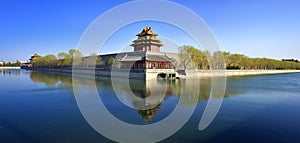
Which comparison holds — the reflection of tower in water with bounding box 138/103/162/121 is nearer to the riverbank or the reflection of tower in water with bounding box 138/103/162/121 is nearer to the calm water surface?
the calm water surface

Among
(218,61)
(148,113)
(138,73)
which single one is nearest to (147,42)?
(138,73)

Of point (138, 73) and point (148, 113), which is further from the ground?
point (138, 73)

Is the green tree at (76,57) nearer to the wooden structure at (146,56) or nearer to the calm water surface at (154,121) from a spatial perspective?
the wooden structure at (146,56)

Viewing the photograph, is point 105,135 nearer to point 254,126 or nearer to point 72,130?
point 72,130

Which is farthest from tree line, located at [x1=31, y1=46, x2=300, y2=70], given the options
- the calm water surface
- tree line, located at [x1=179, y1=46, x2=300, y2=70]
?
the calm water surface

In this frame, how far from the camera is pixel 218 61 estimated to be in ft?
149

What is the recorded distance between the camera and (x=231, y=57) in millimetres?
50250

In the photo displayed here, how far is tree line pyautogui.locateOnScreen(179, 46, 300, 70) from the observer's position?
3822cm

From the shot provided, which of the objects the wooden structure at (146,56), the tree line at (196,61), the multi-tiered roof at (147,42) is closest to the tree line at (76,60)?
the tree line at (196,61)

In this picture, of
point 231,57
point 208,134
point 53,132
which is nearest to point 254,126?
point 208,134

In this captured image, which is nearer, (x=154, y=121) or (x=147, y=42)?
(x=154, y=121)

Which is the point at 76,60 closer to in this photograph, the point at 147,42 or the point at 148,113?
the point at 147,42

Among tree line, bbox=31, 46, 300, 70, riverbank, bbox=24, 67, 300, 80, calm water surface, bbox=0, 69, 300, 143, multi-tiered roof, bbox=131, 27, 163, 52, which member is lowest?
calm water surface, bbox=0, 69, 300, 143

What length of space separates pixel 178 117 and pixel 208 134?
2.65 m
